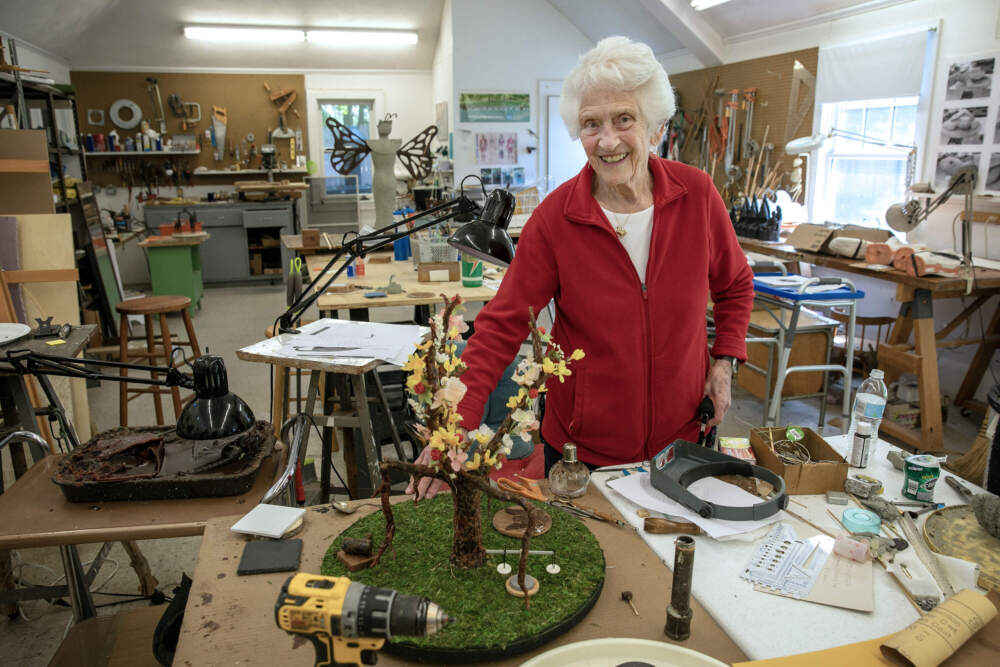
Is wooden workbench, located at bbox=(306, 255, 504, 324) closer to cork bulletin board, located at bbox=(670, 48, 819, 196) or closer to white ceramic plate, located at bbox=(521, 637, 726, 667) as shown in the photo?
white ceramic plate, located at bbox=(521, 637, 726, 667)

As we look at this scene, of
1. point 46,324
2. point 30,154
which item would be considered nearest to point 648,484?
point 46,324

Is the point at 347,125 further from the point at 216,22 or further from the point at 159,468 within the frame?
the point at 159,468

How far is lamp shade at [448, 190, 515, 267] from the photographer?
178 centimetres

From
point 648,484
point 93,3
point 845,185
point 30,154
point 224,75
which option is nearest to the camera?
point 648,484

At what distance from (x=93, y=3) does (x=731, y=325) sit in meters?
7.68

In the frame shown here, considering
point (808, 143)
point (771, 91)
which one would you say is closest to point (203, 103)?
point (771, 91)

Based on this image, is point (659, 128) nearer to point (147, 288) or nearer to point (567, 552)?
point (567, 552)

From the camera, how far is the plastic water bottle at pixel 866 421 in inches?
60.1

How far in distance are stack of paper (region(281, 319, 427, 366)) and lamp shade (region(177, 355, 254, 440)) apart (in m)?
0.79

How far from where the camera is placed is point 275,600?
3.49 feet

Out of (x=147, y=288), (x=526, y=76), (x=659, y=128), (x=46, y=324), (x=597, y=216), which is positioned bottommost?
(x=147, y=288)

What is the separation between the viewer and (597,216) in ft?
5.08

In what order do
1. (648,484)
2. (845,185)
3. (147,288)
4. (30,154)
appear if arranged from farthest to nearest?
(147,288) → (845,185) → (30,154) → (648,484)

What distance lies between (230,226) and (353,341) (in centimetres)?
649
